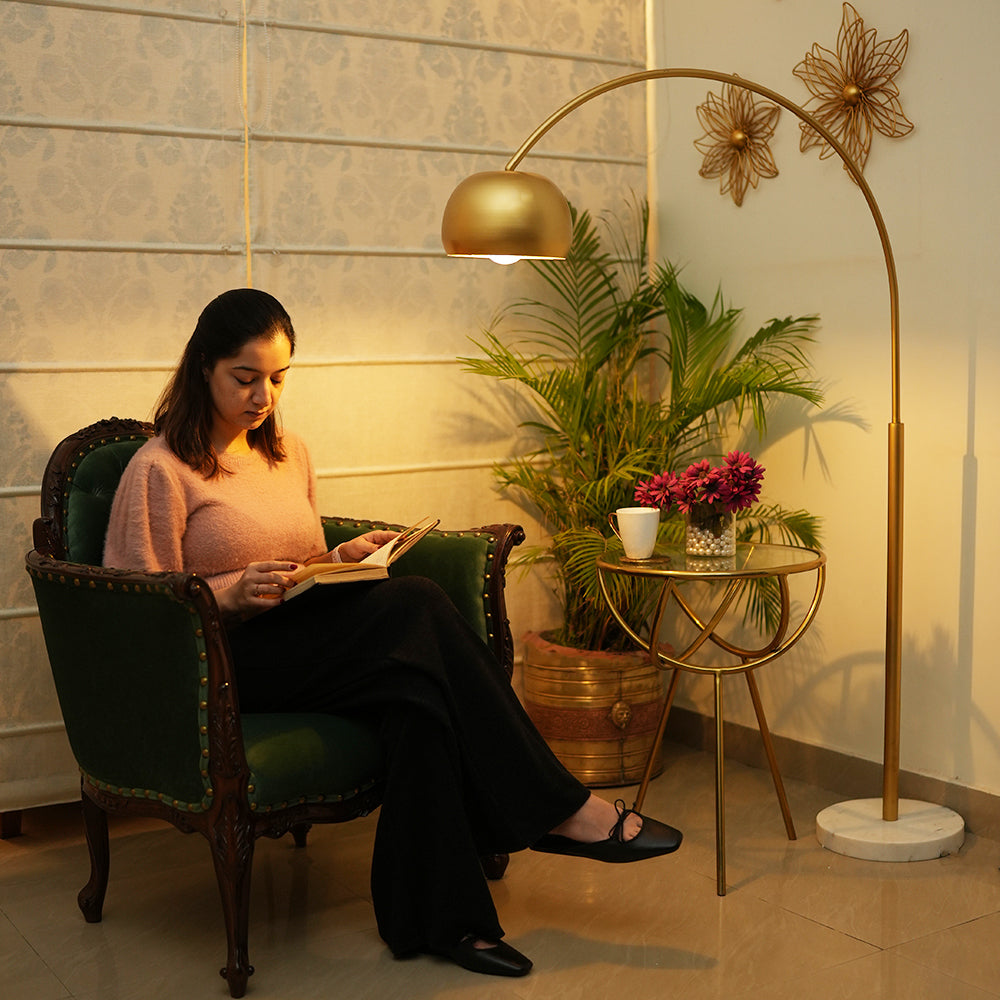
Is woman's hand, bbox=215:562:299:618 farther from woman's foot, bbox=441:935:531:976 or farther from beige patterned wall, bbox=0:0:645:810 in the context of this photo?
beige patterned wall, bbox=0:0:645:810

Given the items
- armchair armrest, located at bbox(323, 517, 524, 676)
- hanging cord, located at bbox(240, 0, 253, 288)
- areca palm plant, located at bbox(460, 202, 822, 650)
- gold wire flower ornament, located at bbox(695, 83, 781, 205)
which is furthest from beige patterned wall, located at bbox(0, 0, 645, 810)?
armchair armrest, located at bbox(323, 517, 524, 676)

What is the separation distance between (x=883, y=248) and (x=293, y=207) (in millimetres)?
1472

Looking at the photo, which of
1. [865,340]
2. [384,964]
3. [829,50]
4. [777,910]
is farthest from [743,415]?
[384,964]

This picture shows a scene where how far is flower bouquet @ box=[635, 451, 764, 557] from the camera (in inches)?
109

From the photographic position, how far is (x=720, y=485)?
9.08 ft

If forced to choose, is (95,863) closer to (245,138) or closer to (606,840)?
(606,840)

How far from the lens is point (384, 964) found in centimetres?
238

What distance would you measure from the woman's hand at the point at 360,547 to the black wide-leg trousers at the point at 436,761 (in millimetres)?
269

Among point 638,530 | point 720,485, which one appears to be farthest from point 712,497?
point 638,530

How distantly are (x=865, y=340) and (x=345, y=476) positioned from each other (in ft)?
4.55

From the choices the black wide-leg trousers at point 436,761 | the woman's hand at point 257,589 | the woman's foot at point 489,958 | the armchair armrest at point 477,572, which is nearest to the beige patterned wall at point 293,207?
the armchair armrest at point 477,572

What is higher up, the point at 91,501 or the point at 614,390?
the point at 614,390

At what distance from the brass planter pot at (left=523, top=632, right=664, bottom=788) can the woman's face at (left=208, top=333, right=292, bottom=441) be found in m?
1.21

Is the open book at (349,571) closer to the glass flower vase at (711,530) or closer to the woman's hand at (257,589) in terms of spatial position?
the woman's hand at (257,589)
